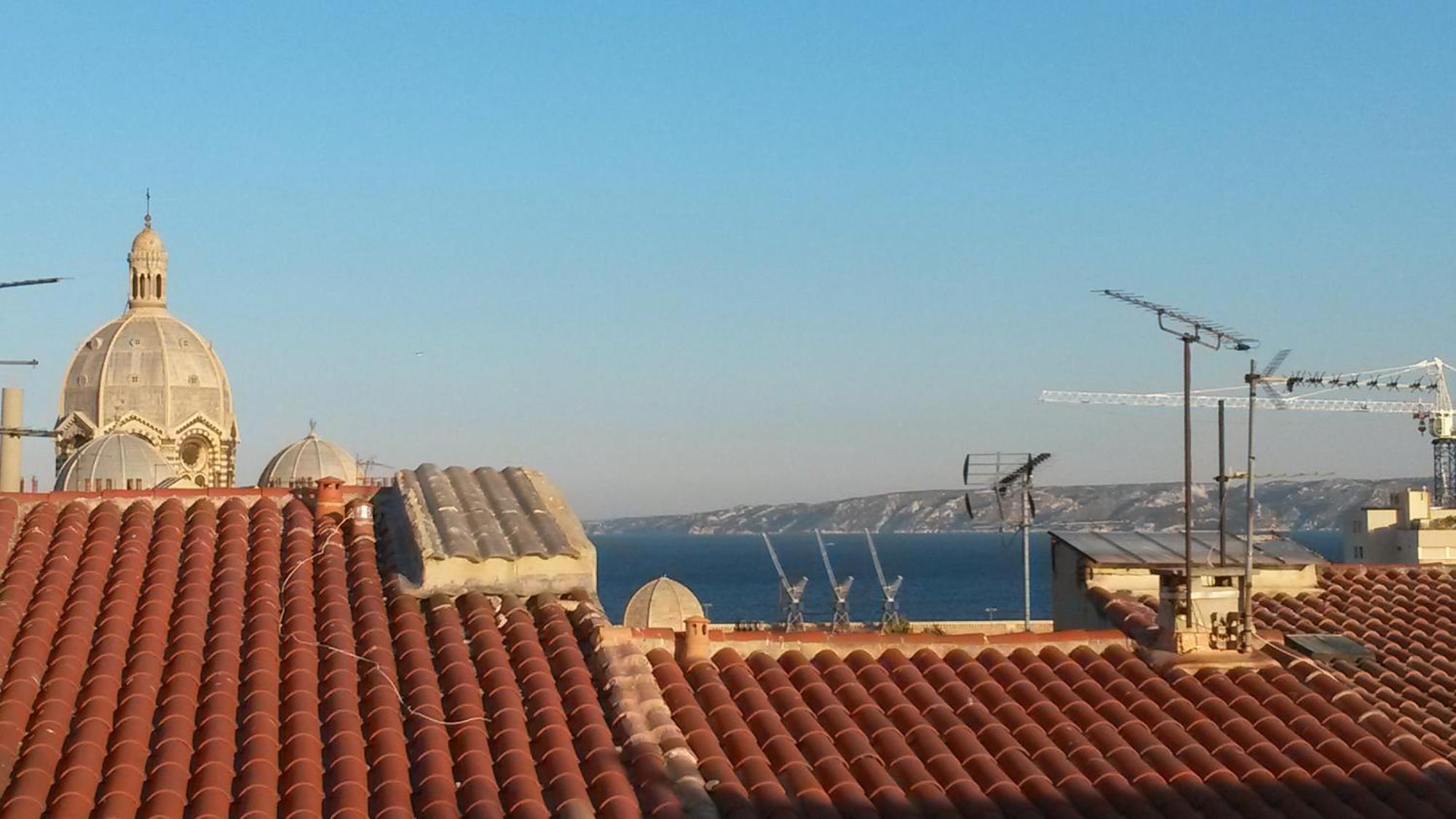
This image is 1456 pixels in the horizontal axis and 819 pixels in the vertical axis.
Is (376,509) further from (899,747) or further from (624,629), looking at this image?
(899,747)

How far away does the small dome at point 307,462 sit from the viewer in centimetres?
10444

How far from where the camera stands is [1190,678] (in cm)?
1520

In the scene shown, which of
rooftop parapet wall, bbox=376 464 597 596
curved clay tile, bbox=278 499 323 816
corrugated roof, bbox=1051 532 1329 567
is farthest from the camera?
corrugated roof, bbox=1051 532 1329 567

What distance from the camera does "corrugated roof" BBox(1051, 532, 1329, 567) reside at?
20.5 m

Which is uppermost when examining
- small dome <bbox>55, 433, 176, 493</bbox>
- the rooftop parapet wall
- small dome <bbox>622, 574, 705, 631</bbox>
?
the rooftop parapet wall

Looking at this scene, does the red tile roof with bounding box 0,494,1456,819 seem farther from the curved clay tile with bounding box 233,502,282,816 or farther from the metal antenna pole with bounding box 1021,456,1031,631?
the metal antenna pole with bounding box 1021,456,1031,631

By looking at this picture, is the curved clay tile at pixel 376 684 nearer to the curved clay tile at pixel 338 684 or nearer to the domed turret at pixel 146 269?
the curved clay tile at pixel 338 684

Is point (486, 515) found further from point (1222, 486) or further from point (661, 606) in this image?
point (661, 606)

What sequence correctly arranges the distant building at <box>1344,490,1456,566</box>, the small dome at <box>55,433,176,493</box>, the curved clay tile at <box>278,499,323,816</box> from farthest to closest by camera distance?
the small dome at <box>55,433,176,493</box>, the distant building at <box>1344,490,1456,566</box>, the curved clay tile at <box>278,499,323,816</box>

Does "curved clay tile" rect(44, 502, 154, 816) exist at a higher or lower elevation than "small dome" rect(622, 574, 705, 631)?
higher

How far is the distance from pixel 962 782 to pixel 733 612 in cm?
15663

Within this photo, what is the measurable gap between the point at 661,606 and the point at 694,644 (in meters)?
43.8

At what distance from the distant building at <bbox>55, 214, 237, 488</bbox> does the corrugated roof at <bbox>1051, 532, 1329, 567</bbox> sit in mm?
100280

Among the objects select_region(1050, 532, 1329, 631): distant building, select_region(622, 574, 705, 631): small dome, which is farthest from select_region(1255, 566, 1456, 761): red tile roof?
select_region(622, 574, 705, 631): small dome
